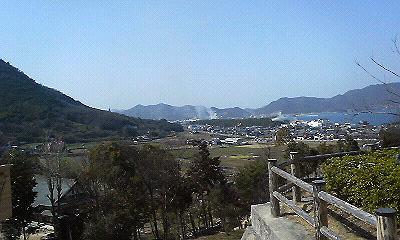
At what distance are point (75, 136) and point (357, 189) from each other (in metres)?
63.7

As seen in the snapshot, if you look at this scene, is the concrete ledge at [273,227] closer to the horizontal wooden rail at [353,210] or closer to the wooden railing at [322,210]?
the wooden railing at [322,210]

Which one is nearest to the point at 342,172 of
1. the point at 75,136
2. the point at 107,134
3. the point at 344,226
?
the point at 344,226

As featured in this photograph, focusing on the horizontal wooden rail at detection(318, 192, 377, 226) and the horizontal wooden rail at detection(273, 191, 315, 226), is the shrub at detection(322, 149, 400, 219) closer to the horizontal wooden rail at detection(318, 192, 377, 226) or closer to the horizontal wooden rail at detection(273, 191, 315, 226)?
the horizontal wooden rail at detection(273, 191, 315, 226)

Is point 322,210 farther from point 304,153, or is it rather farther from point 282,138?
point 282,138

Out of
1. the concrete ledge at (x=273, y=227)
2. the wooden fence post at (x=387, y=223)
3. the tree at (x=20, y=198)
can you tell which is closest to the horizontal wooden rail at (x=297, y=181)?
the concrete ledge at (x=273, y=227)

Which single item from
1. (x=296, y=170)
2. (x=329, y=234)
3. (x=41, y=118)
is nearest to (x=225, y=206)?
(x=296, y=170)

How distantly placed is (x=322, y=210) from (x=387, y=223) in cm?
132

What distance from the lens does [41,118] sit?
6750cm

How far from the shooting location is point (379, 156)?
6.31 m

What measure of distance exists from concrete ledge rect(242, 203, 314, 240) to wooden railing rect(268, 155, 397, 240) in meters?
0.24

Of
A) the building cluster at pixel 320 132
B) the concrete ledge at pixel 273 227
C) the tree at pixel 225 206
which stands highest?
the concrete ledge at pixel 273 227

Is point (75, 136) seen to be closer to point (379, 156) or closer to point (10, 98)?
point (10, 98)

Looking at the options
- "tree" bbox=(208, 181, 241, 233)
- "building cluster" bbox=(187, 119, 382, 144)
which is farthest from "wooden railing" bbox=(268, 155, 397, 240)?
"tree" bbox=(208, 181, 241, 233)

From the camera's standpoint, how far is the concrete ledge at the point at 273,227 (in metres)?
4.72
